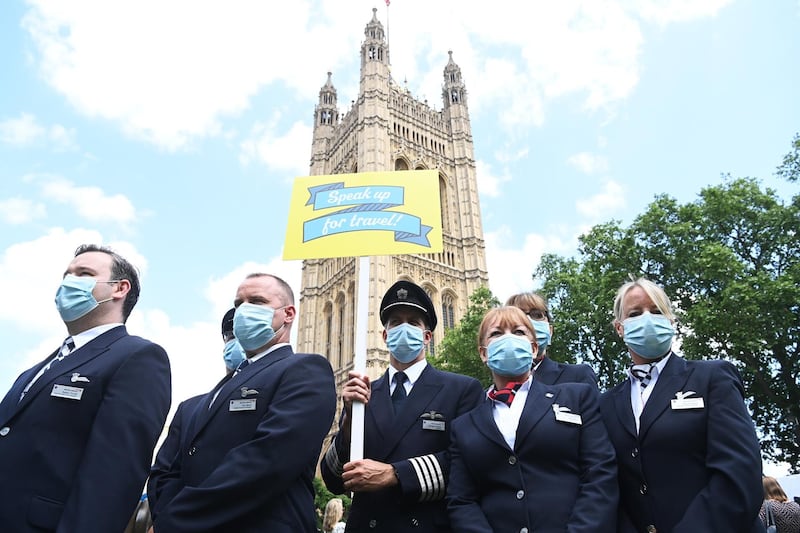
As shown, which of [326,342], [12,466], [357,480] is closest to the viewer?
[12,466]

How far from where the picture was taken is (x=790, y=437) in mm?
17375

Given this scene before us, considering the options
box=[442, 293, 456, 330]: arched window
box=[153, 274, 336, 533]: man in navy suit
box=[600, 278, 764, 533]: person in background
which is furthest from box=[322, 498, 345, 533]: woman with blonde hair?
box=[442, 293, 456, 330]: arched window

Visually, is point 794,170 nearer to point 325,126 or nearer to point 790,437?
point 790,437

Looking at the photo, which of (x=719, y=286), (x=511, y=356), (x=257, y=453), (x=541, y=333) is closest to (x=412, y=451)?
(x=511, y=356)

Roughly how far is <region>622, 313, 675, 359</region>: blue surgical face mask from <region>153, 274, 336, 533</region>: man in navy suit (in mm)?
1736

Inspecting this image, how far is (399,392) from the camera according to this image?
12.3 ft

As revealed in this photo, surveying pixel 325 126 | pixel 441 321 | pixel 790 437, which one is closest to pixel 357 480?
pixel 790 437

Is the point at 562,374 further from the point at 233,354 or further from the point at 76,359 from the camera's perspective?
the point at 76,359

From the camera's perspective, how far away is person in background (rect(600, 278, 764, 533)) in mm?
2713

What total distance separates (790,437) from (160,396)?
19.6m

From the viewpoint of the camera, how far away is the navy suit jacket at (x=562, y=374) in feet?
14.0

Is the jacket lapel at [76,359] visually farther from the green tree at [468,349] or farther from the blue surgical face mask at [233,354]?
the green tree at [468,349]

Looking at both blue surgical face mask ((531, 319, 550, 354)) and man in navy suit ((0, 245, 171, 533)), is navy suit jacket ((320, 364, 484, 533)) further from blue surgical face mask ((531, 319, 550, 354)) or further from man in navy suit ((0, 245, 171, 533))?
man in navy suit ((0, 245, 171, 533))

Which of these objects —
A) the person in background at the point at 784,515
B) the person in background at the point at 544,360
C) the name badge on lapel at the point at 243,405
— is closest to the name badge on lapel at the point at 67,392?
the name badge on lapel at the point at 243,405
